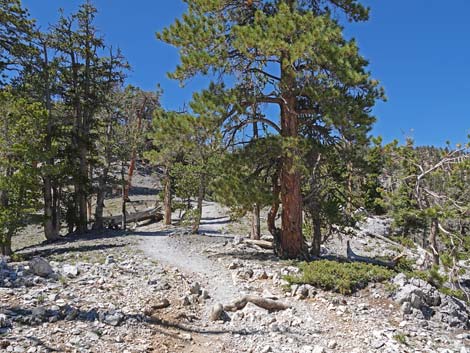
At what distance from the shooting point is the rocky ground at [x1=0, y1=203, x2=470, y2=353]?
575cm

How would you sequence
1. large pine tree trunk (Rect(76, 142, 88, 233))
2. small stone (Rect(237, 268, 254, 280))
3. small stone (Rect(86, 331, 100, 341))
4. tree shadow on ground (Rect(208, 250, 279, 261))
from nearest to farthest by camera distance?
small stone (Rect(86, 331, 100, 341)) → small stone (Rect(237, 268, 254, 280)) → tree shadow on ground (Rect(208, 250, 279, 261)) → large pine tree trunk (Rect(76, 142, 88, 233))

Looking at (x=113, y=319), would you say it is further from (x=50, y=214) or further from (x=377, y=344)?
(x=50, y=214)

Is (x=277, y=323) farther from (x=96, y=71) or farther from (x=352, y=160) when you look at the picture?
(x=96, y=71)

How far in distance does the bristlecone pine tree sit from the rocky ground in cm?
315

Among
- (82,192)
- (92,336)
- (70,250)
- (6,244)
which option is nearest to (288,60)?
(92,336)

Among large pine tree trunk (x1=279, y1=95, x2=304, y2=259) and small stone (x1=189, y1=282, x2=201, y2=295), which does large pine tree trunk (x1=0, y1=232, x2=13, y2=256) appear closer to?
small stone (x1=189, y1=282, x2=201, y2=295)

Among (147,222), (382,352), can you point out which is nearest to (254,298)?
(382,352)

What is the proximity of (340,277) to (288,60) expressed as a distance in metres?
5.70

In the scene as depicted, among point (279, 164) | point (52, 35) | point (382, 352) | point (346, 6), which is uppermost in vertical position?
point (52, 35)

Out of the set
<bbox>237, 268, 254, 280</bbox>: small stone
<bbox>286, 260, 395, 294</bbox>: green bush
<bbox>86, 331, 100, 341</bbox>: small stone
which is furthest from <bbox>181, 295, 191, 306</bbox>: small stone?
<bbox>286, 260, 395, 294</bbox>: green bush

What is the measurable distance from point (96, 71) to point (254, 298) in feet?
60.8

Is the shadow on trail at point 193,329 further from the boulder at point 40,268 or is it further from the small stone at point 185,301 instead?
the boulder at point 40,268

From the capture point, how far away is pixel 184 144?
10562 mm

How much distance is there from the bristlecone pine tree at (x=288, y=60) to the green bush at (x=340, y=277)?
8.97 ft
